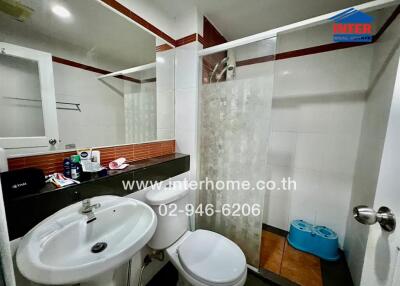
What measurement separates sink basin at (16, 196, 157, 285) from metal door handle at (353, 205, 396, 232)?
2.50 feet

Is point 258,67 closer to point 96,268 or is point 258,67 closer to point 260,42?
point 260,42

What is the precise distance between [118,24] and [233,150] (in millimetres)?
1276

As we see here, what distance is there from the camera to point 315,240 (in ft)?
5.15

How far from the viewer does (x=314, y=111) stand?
5.38 feet

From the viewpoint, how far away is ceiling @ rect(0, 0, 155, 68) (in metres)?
0.87

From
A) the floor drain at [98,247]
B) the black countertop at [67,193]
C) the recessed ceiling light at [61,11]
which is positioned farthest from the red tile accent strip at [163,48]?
the floor drain at [98,247]

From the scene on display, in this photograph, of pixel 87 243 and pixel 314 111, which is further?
pixel 314 111

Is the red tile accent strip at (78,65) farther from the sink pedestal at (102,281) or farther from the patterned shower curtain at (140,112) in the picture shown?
→ the sink pedestal at (102,281)

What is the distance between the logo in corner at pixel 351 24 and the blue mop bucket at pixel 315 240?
64.8 inches

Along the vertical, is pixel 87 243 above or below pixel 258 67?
below

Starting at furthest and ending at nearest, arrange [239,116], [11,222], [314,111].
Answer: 1. [314,111]
2. [239,116]
3. [11,222]

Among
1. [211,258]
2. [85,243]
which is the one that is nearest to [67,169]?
[85,243]

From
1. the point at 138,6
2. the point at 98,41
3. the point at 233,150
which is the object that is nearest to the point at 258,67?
the point at 233,150

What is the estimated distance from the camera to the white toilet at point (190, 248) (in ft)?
3.10
